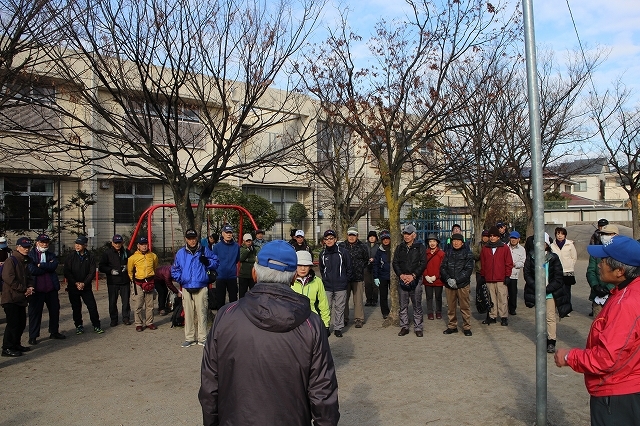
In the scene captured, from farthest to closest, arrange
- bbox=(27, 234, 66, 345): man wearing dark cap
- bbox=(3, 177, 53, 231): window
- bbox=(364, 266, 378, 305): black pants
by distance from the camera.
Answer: bbox=(3, 177, 53, 231): window, bbox=(364, 266, 378, 305): black pants, bbox=(27, 234, 66, 345): man wearing dark cap

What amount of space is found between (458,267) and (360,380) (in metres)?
3.39

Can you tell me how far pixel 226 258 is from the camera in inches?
405

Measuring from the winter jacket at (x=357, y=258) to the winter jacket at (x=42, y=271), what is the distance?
195 inches

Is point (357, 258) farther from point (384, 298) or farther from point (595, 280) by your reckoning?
point (595, 280)

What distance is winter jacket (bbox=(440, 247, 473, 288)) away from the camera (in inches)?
364

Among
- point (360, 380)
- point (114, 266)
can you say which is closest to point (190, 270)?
point (114, 266)

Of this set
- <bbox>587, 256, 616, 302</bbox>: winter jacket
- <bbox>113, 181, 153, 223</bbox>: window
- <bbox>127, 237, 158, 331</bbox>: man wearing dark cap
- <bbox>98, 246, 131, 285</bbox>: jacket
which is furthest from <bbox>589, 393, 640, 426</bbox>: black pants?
<bbox>113, 181, 153, 223</bbox>: window

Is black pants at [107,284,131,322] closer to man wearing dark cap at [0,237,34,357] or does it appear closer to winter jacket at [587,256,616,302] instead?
man wearing dark cap at [0,237,34,357]

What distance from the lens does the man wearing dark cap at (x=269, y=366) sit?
8.72ft

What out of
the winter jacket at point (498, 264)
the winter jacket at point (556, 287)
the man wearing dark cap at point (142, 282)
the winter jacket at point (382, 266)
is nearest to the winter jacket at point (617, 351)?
the winter jacket at point (556, 287)

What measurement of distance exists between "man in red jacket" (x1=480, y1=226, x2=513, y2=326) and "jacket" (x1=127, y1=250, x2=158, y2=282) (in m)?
6.18

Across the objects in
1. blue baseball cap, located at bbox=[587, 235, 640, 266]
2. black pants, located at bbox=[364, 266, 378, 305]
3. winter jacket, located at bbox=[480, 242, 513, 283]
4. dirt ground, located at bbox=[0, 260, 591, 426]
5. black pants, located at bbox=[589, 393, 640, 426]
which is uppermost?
blue baseball cap, located at bbox=[587, 235, 640, 266]

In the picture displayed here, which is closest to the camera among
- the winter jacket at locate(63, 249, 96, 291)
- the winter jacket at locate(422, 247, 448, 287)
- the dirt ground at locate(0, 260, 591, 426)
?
the dirt ground at locate(0, 260, 591, 426)

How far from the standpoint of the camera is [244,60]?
10.0 metres
